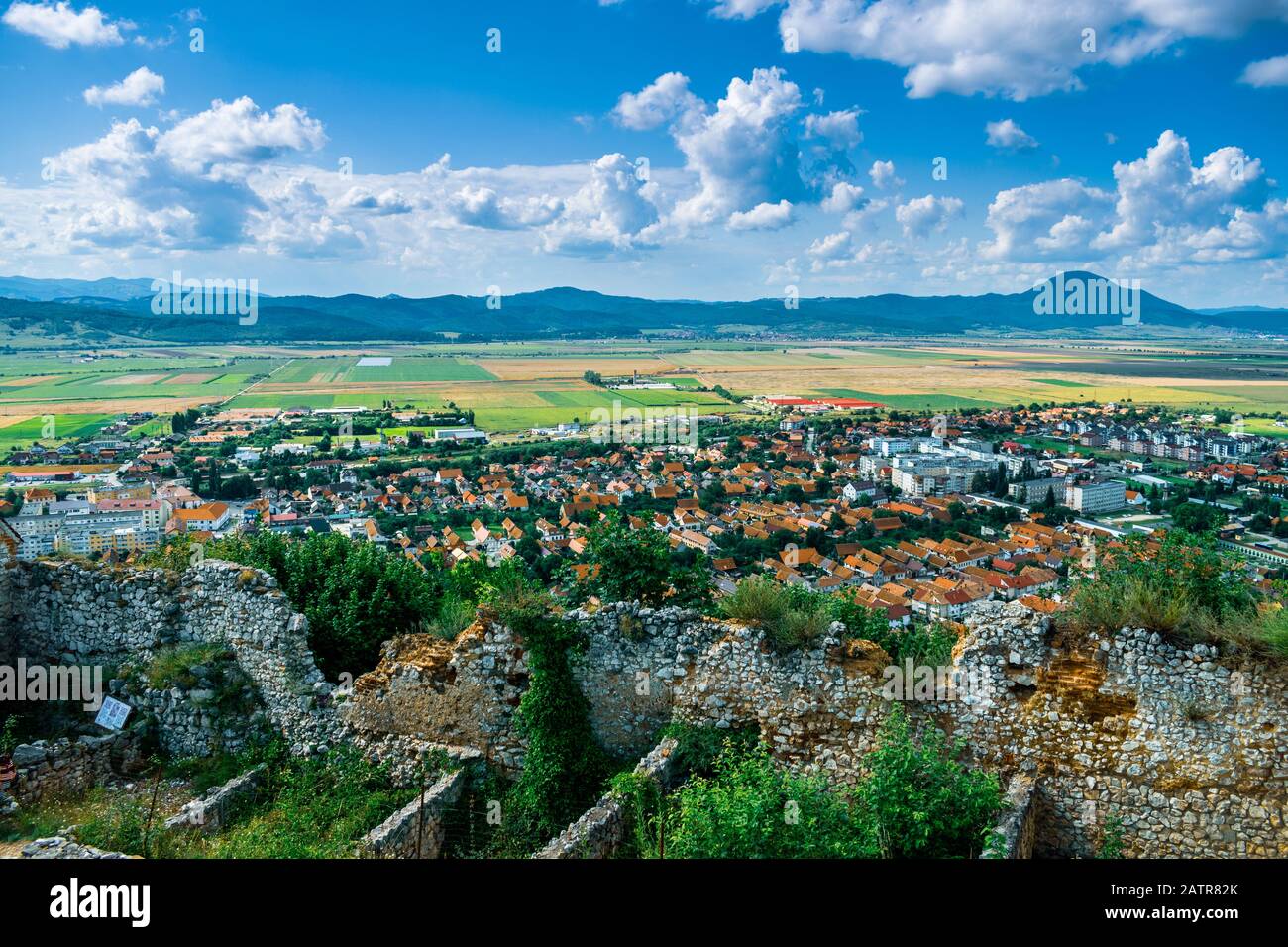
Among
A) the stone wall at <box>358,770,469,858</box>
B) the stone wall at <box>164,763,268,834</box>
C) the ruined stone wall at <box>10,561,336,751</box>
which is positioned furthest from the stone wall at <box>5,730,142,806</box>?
the stone wall at <box>358,770,469,858</box>

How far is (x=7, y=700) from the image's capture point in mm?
9352

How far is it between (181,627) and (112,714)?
107cm

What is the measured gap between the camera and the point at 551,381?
13838 centimetres

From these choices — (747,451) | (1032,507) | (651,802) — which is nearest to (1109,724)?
(651,802)

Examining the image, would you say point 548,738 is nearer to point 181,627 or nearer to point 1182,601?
point 181,627

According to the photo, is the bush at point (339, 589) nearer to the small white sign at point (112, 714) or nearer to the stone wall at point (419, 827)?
the small white sign at point (112, 714)

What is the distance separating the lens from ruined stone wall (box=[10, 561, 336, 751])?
28.8ft

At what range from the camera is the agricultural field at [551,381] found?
322ft

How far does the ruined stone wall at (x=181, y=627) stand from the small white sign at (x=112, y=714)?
0.21 meters

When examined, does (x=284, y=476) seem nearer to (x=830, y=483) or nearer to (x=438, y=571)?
(x=830, y=483)

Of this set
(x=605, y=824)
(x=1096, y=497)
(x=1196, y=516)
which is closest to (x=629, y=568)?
(x=605, y=824)

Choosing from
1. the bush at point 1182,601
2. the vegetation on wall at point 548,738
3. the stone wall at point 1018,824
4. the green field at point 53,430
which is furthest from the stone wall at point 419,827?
the green field at point 53,430

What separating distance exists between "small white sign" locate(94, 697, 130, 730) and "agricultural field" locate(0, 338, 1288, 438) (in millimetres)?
73727
